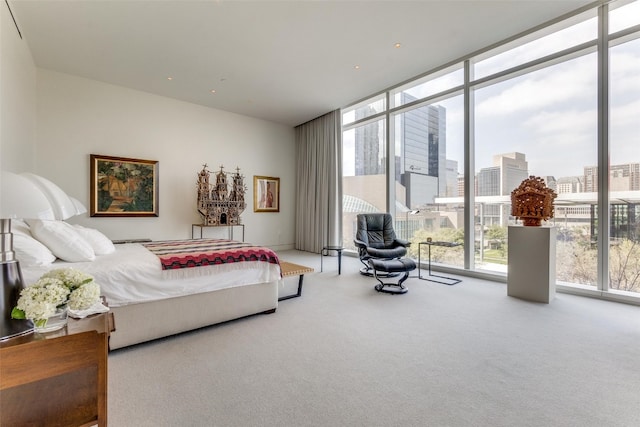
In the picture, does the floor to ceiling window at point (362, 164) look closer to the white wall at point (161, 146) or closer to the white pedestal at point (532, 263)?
the white wall at point (161, 146)

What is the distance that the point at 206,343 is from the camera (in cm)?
239

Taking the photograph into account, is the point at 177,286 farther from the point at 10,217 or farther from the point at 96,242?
the point at 10,217

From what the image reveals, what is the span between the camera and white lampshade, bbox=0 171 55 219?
1.06m

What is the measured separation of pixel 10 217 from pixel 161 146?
529cm

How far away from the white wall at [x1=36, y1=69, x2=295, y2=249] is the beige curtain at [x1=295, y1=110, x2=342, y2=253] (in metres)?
0.36

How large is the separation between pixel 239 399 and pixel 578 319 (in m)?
3.24

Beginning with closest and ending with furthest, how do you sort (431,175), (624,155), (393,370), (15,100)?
(393,370)
(624,155)
(15,100)
(431,175)

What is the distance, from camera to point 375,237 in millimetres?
4953

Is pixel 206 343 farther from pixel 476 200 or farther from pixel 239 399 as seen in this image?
pixel 476 200

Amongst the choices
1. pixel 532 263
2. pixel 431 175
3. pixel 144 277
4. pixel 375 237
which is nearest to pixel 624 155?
pixel 532 263

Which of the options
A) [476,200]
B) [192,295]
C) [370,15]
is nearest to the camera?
[192,295]

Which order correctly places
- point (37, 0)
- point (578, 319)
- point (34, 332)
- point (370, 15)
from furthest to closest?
point (370, 15)
point (37, 0)
point (578, 319)
point (34, 332)

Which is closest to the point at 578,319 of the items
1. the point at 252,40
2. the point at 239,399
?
the point at 239,399

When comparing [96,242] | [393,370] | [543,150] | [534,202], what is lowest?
[393,370]
